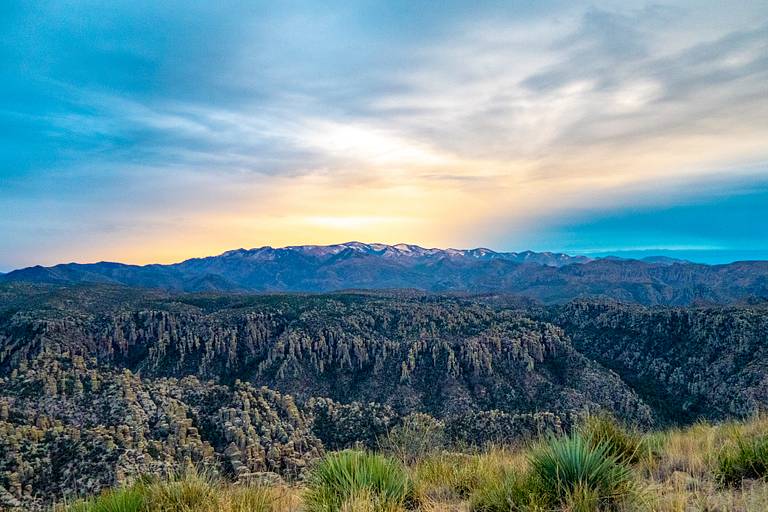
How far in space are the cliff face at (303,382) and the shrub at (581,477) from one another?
186ft

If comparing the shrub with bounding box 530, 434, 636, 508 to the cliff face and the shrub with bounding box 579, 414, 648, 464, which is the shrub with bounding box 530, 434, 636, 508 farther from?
the cliff face

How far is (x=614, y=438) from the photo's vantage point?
29.8ft

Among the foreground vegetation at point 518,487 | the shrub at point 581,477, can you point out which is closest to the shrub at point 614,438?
the foreground vegetation at point 518,487

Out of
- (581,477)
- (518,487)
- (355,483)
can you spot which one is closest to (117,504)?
(355,483)

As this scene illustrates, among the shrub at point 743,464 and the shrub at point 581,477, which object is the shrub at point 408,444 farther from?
the shrub at point 743,464

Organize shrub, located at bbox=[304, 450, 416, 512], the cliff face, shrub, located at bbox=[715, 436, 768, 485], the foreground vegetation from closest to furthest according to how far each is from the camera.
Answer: the foreground vegetation → shrub, located at bbox=[304, 450, 416, 512] → shrub, located at bbox=[715, 436, 768, 485] → the cliff face

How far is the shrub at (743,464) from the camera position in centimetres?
695

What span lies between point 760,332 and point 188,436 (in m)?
175

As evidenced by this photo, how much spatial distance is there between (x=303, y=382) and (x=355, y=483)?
550ft

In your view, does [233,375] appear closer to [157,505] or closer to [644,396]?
[644,396]

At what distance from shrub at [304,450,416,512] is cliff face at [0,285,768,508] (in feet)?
180

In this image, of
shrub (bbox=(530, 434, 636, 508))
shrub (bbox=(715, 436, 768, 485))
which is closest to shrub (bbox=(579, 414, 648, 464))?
shrub (bbox=(715, 436, 768, 485))

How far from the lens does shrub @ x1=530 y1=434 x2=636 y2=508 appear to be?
5902 millimetres

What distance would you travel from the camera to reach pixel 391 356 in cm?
17062
